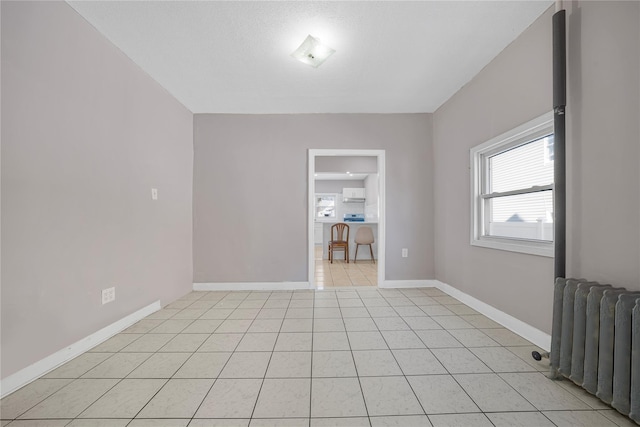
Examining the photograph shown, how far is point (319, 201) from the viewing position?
9414mm

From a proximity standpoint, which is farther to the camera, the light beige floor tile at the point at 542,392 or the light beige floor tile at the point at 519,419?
the light beige floor tile at the point at 542,392

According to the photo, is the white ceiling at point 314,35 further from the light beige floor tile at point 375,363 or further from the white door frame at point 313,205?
the light beige floor tile at point 375,363

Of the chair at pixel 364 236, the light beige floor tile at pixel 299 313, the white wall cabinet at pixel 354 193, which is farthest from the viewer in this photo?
the white wall cabinet at pixel 354 193

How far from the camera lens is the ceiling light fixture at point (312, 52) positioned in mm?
2064

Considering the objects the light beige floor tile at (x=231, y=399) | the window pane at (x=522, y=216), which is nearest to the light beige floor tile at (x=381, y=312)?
the window pane at (x=522, y=216)

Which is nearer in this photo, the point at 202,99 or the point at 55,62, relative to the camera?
the point at 55,62

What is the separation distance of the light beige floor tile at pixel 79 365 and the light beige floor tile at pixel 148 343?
0.43 ft

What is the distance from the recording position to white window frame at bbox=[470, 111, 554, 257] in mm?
1879

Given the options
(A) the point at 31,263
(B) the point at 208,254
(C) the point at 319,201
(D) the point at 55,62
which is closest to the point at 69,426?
(A) the point at 31,263

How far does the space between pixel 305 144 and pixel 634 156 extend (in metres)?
2.94

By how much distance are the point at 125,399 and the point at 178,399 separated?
284mm

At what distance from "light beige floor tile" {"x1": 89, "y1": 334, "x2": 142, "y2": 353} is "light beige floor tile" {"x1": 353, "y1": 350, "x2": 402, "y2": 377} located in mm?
1750

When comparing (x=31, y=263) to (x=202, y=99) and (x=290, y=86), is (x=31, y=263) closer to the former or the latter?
(x=202, y=99)

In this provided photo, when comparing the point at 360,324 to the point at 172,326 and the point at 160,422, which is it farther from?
the point at 172,326
